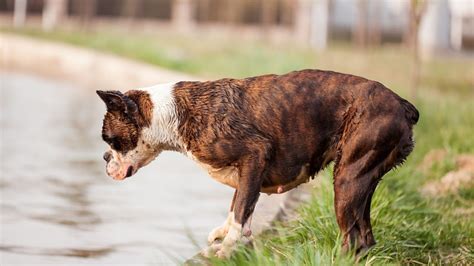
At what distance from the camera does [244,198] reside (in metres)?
5.36

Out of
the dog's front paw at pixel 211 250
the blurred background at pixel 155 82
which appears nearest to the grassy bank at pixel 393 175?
the blurred background at pixel 155 82

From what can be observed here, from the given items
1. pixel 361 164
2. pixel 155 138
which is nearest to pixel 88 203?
pixel 155 138

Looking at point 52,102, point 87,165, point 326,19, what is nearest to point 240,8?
point 326,19

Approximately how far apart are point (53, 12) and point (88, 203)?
2012 cm

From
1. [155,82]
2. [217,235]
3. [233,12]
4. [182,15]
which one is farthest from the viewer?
[182,15]

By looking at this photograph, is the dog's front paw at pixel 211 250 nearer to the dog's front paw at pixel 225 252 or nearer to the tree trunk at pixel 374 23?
the dog's front paw at pixel 225 252

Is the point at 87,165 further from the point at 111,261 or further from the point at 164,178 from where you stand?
the point at 111,261

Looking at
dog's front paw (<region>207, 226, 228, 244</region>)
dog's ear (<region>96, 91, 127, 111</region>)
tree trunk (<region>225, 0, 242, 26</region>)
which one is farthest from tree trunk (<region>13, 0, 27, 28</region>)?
dog's ear (<region>96, 91, 127, 111</region>)

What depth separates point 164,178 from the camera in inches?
408

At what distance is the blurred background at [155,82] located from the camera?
25.5ft

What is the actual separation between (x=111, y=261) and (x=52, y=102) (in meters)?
9.71

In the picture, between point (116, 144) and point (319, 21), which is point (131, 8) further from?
point (116, 144)

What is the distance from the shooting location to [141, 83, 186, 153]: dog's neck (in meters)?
5.46

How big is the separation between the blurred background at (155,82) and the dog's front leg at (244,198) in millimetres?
367
